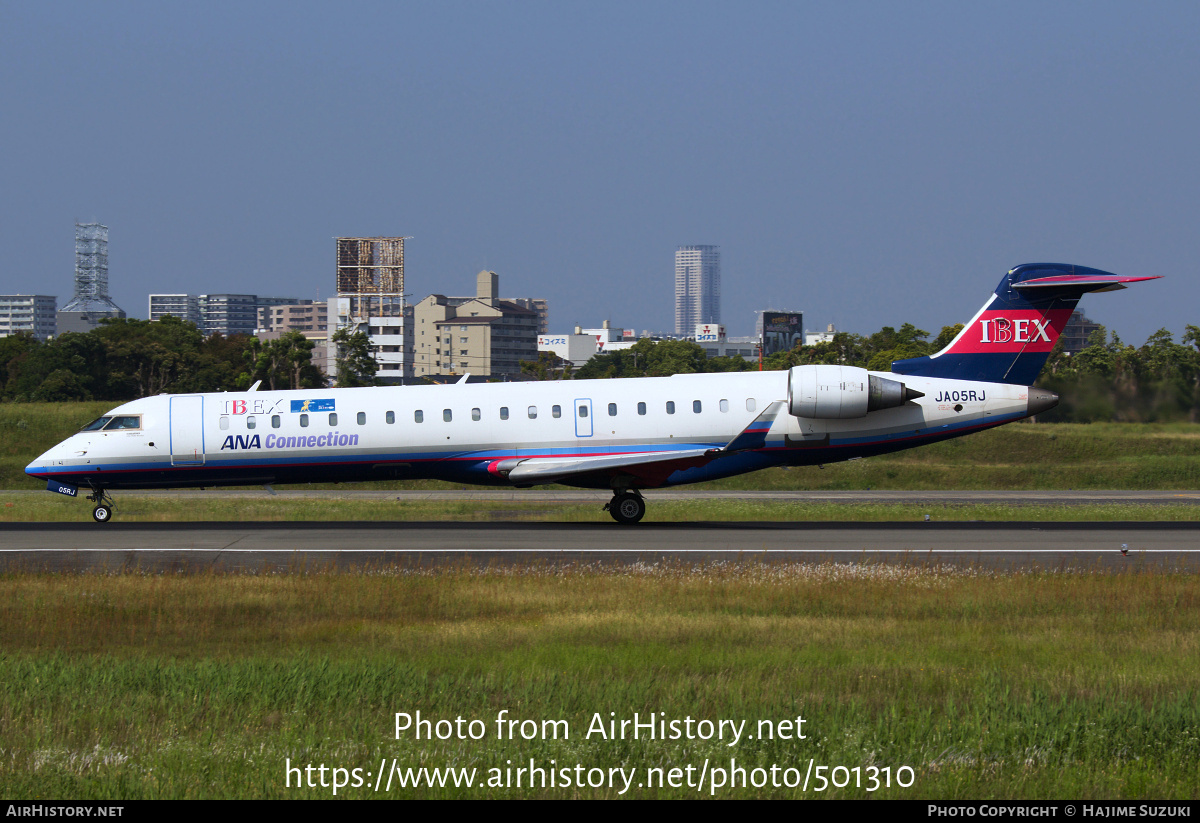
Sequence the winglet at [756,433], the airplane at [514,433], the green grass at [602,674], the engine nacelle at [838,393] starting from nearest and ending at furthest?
the green grass at [602,674] → the engine nacelle at [838,393] → the winglet at [756,433] → the airplane at [514,433]

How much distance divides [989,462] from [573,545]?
3900 centimetres

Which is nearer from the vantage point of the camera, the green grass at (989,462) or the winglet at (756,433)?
the winglet at (756,433)

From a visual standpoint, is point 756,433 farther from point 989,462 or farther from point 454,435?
point 989,462

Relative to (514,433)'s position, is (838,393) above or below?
above

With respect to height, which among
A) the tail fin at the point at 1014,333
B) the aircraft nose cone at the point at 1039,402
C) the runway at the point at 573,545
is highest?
the tail fin at the point at 1014,333

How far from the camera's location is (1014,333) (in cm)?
2627

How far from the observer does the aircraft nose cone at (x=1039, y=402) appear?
2611cm

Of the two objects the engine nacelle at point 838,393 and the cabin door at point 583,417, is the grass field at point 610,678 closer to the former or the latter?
the engine nacelle at point 838,393

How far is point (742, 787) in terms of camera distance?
7.77 m

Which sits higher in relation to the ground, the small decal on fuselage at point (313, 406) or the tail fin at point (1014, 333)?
the tail fin at point (1014, 333)

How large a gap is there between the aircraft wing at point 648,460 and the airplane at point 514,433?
0.12 ft

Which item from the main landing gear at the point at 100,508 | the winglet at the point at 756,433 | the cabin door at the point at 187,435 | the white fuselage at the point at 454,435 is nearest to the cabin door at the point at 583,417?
the white fuselage at the point at 454,435

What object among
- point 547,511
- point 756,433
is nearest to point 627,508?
point 756,433

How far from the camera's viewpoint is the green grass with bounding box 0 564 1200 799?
8172mm
